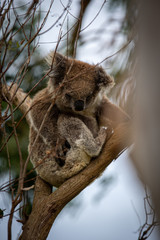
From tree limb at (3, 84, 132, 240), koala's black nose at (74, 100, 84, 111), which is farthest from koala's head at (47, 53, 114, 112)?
tree limb at (3, 84, 132, 240)

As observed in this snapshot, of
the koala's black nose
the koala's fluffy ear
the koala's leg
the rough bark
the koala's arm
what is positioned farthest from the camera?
the koala's arm

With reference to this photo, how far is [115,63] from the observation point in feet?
13.3

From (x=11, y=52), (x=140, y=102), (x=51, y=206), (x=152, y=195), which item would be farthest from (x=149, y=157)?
(x=11, y=52)

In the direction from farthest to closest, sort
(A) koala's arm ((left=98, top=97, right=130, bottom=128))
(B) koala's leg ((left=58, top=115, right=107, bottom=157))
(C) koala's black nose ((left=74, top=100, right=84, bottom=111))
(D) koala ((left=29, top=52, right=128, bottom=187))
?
(A) koala's arm ((left=98, top=97, right=130, bottom=128)), (C) koala's black nose ((left=74, top=100, right=84, bottom=111)), (D) koala ((left=29, top=52, right=128, bottom=187)), (B) koala's leg ((left=58, top=115, right=107, bottom=157))

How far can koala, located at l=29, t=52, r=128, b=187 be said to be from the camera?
13.4 feet

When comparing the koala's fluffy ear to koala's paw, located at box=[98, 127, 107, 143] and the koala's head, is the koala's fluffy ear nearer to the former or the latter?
the koala's head

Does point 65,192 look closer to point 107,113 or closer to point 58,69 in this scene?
point 107,113

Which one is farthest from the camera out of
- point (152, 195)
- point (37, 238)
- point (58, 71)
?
point (58, 71)

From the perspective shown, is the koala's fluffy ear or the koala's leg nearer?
the koala's leg

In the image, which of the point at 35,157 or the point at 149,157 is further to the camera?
the point at 35,157

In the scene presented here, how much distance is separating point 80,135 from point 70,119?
1.08 ft

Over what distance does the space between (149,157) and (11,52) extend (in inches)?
164

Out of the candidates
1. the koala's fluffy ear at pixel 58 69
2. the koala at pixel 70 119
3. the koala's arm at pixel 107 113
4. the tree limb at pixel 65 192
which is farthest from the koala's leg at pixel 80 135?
the koala's fluffy ear at pixel 58 69

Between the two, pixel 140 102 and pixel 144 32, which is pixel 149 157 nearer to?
pixel 140 102
